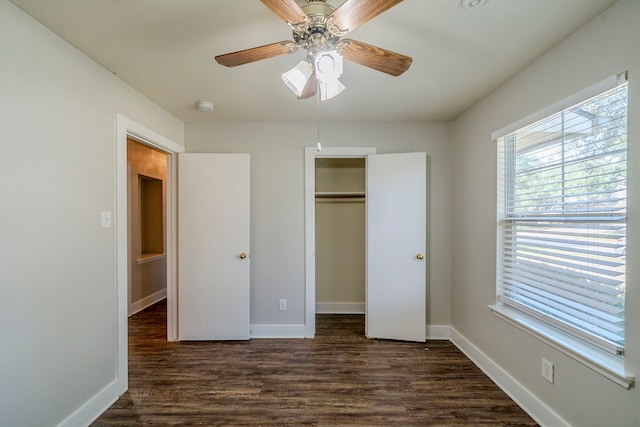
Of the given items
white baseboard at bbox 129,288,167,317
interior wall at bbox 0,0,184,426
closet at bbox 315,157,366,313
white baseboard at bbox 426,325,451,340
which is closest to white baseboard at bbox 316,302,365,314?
closet at bbox 315,157,366,313

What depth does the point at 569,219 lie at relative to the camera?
5.19 feet

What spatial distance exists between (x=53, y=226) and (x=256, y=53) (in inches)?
58.3

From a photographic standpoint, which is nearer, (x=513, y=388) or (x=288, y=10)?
(x=288, y=10)

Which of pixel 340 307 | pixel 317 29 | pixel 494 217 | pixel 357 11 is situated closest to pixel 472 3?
pixel 357 11

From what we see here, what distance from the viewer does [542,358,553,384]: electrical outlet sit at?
165 cm

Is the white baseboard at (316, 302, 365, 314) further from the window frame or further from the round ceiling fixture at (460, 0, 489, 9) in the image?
the round ceiling fixture at (460, 0, 489, 9)

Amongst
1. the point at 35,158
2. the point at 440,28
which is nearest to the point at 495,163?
the point at 440,28

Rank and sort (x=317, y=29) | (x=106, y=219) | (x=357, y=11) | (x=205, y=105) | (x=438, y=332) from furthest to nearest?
(x=438, y=332)
(x=205, y=105)
(x=106, y=219)
(x=317, y=29)
(x=357, y=11)

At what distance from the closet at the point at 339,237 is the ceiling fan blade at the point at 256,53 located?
2.41m

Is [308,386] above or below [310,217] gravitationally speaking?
below

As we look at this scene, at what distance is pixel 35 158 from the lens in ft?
4.64

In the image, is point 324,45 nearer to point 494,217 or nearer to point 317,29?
point 317,29

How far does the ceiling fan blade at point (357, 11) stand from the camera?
3.34ft

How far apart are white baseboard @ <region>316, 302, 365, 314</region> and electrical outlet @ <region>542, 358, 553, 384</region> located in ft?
7.25
